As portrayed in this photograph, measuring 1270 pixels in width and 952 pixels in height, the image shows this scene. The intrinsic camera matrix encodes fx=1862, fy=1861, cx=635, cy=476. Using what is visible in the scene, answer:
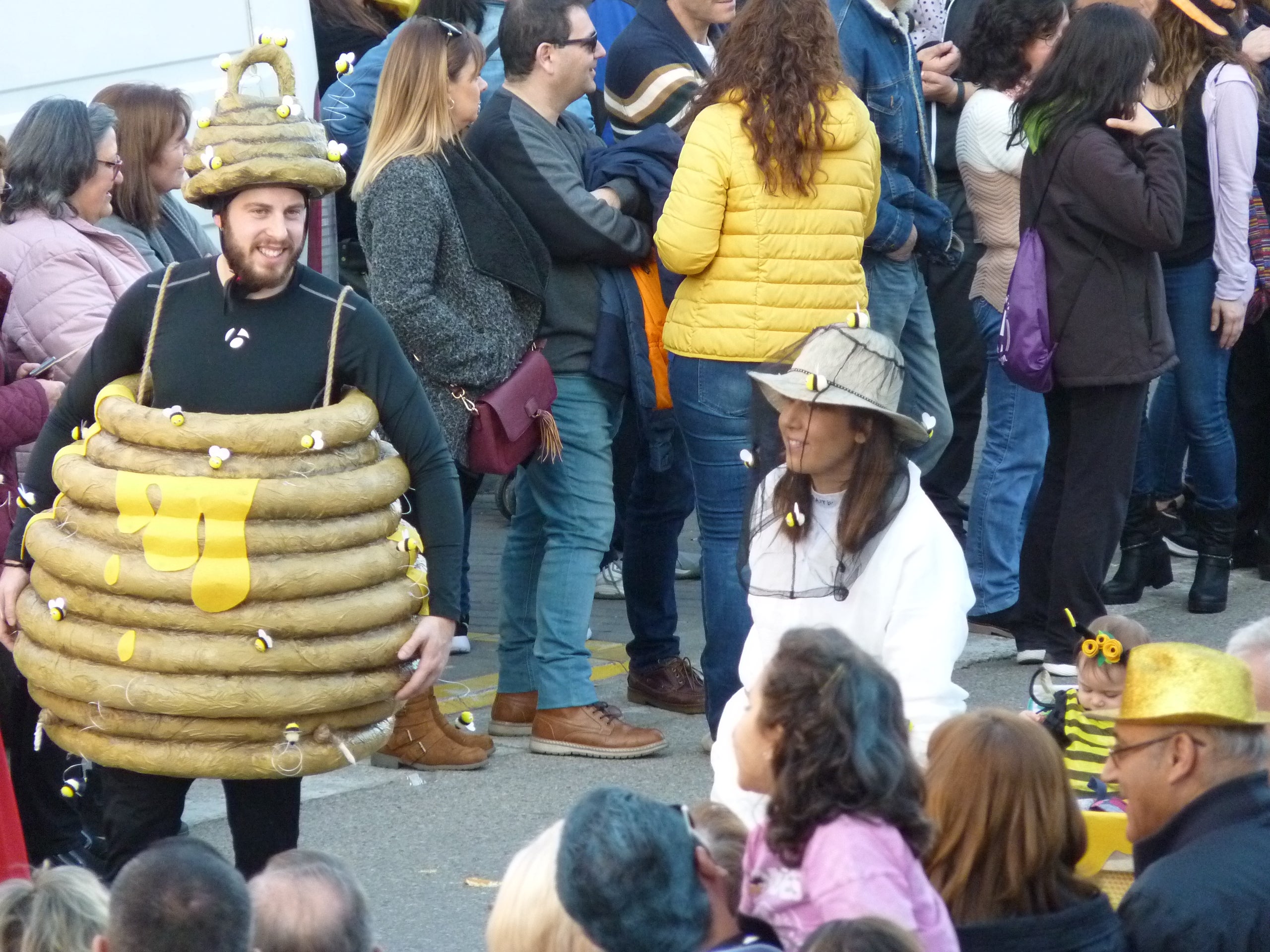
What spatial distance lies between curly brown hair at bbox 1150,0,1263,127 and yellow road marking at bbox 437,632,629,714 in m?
2.87

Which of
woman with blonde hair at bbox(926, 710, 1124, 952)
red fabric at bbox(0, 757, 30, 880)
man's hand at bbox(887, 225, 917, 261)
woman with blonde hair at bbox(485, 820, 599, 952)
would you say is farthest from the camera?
man's hand at bbox(887, 225, 917, 261)

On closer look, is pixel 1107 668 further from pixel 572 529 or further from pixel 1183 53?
pixel 1183 53

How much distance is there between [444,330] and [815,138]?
1.13 m

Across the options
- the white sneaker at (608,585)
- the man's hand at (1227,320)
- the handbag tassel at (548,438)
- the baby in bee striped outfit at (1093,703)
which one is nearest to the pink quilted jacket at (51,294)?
the handbag tassel at (548,438)

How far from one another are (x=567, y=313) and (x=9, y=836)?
7.50 feet

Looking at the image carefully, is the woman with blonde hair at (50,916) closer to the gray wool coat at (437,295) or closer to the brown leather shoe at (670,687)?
the gray wool coat at (437,295)

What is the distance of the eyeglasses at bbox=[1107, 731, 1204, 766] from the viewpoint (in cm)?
312

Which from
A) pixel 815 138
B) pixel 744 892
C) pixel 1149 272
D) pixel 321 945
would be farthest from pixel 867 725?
pixel 1149 272

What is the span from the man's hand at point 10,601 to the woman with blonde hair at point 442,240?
153 cm

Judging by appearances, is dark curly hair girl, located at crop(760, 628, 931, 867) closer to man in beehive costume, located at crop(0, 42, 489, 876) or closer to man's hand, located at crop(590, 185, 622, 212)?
man in beehive costume, located at crop(0, 42, 489, 876)

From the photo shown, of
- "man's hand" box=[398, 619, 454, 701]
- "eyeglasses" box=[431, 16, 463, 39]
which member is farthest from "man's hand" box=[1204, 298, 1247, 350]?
"man's hand" box=[398, 619, 454, 701]

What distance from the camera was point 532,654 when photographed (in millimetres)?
5648

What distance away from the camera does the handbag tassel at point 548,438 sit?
5301 mm

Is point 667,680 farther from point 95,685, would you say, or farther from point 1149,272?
point 95,685
